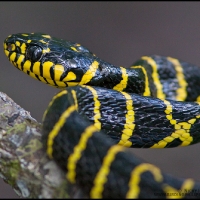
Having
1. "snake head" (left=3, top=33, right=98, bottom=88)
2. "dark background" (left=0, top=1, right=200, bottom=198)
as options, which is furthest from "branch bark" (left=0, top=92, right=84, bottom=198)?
"dark background" (left=0, top=1, right=200, bottom=198)

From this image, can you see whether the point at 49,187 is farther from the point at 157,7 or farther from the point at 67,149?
the point at 157,7

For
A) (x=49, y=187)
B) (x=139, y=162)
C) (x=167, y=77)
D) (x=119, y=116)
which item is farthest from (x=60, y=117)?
(x=167, y=77)

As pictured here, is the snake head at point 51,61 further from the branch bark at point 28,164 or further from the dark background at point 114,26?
the dark background at point 114,26

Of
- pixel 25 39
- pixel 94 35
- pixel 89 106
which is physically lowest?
pixel 94 35

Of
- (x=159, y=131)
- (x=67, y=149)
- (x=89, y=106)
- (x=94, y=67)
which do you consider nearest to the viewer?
(x=67, y=149)

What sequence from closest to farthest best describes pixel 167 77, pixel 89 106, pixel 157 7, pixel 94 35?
pixel 89 106 < pixel 167 77 < pixel 94 35 < pixel 157 7

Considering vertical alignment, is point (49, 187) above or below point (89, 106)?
below

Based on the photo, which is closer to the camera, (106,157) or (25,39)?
(106,157)

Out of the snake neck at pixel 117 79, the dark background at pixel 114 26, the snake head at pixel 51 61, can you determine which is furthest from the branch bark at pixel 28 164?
the dark background at pixel 114 26
